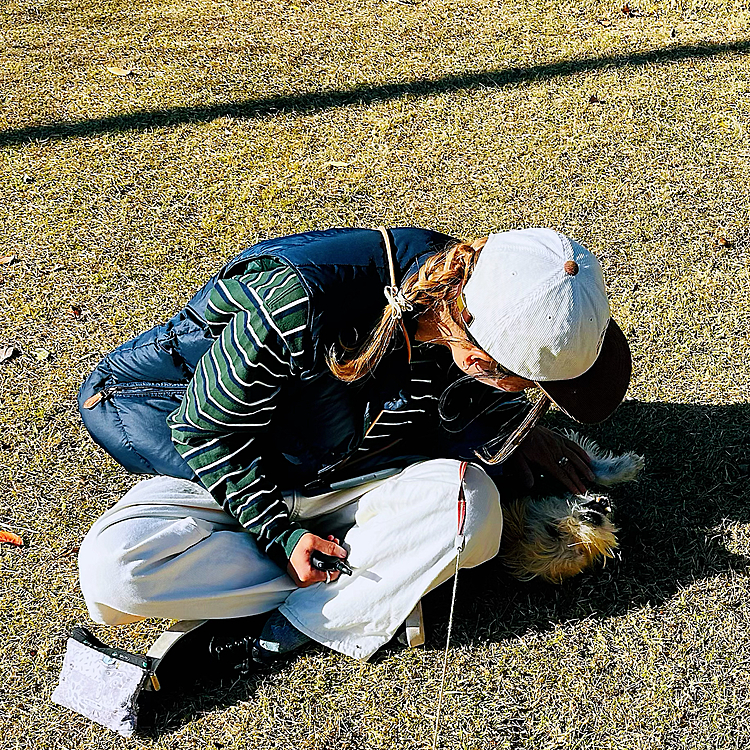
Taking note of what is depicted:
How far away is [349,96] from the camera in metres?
4.34

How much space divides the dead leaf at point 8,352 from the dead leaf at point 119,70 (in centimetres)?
186

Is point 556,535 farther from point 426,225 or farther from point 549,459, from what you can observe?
point 426,225

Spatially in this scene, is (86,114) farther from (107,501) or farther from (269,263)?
(269,263)

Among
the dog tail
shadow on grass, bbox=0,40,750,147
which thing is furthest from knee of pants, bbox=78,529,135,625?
shadow on grass, bbox=0,40,750,147

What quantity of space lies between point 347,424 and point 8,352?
148cm

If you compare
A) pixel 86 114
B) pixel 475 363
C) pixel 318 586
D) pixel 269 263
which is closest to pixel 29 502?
pixel 318 586

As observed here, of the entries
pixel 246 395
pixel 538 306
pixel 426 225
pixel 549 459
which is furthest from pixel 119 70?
pixel 538 306

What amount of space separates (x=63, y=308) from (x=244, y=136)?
123cm

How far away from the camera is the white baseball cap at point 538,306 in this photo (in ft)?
6.20

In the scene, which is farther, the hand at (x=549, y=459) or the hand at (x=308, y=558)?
the hand at (x=549, y=459)

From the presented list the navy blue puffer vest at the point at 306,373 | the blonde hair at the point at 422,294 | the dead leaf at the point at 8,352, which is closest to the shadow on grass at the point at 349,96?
the dead leaf at the point at 8,352

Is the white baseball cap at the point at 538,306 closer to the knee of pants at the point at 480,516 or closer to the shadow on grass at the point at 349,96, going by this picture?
the knee of pants at the point at 480,516

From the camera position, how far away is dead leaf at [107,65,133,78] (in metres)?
4.52

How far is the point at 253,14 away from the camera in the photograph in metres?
4.94
